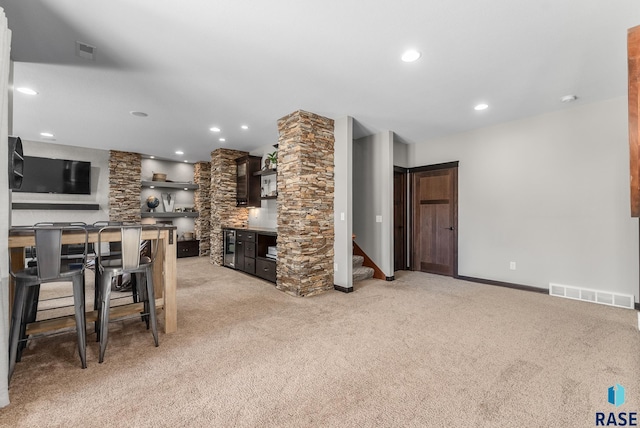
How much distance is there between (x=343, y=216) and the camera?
169 inches

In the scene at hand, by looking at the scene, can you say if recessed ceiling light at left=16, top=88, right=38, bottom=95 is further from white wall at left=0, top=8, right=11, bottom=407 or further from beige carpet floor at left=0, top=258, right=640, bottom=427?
beige carpet floor at left=0, top=258, right=640, bottom=427

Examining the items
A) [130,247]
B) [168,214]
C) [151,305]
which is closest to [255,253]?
[151,305]

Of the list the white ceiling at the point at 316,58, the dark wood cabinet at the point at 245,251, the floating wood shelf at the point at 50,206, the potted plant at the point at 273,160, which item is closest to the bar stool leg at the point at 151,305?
the white ceiling at the point at 316,58

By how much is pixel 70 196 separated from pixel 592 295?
955cm

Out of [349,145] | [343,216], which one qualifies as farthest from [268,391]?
[349,145]

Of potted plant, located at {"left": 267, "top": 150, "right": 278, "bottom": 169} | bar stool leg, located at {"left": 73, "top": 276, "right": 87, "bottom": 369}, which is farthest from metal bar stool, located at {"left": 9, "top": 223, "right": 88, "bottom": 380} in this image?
potted plant, located at {"left": 267, "top": 150, "right": 278, "bottom": 169}

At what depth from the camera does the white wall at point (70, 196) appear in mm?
5980

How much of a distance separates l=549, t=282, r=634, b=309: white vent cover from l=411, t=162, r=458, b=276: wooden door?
1439 mm

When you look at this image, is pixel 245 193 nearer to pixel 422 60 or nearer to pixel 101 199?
pixel 101 199

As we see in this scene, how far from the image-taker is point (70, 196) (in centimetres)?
642

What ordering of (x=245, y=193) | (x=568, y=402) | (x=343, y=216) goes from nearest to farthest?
(x=568, y=402) < (x=343, y=216) < (x=245, y=193)

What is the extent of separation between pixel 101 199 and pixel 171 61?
548cm

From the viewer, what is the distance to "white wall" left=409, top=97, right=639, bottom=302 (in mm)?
3652

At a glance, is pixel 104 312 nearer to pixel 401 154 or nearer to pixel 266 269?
pixel 266 269
